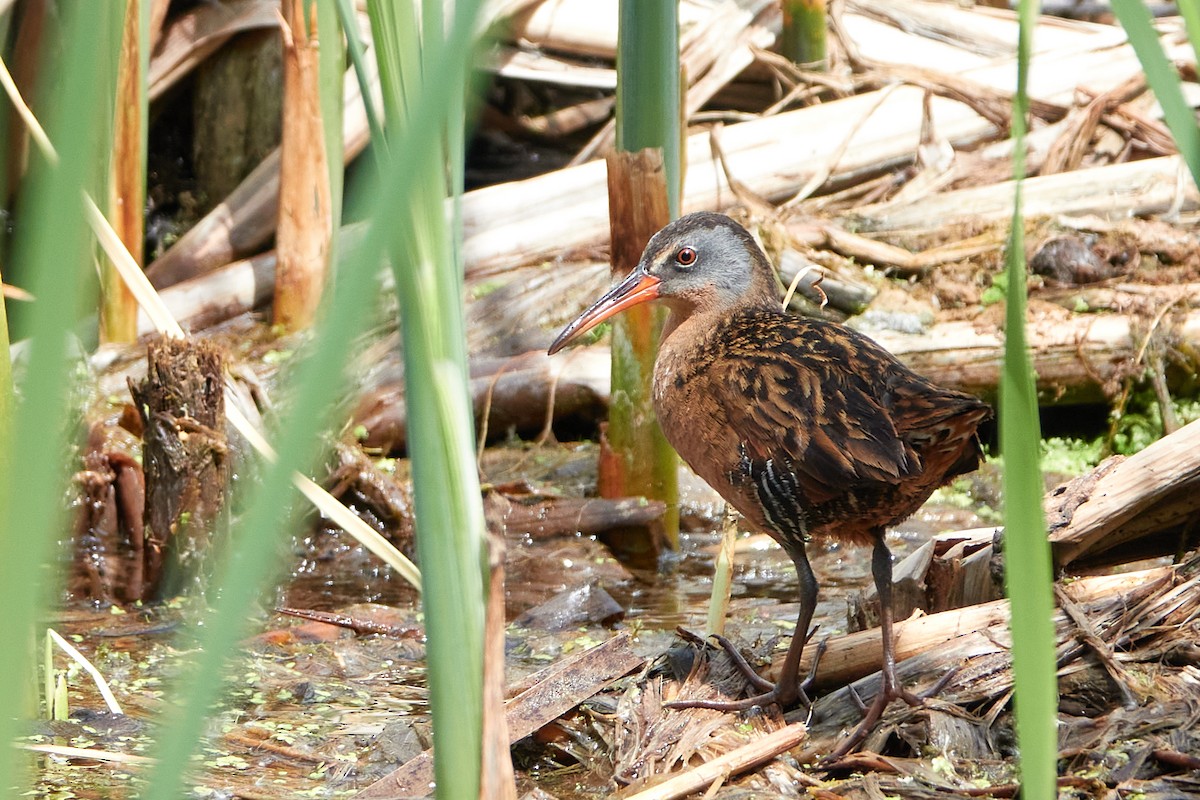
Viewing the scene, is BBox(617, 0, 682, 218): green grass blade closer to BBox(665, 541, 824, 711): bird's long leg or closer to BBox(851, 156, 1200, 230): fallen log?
BBox(665, 541, 824, 711): bird's long leg

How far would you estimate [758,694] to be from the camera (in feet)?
10.2

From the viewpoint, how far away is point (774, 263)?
219 inches

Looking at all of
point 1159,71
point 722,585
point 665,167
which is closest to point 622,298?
point 665,167

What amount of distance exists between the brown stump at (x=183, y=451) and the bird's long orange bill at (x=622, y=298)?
1334 millimetres

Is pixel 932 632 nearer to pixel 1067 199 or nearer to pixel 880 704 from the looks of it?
pixel 880 704

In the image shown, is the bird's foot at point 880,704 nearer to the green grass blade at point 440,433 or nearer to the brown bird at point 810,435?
the brown bird at point 810,435

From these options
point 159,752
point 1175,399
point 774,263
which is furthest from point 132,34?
point 159,752

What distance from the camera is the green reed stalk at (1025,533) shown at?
1140 mm

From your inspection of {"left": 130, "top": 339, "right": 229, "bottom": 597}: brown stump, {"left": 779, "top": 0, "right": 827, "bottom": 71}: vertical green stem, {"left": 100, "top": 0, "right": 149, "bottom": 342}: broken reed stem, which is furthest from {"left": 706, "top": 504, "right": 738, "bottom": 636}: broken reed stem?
{"left": 779, "top": 0, "right": 827, "bottom": 71}: vertical green stem

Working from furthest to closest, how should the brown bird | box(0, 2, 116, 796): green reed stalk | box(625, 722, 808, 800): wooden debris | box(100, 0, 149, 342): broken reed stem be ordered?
box(100, 0, 149, 342): broken reed stem, the brown bird, box(625, 722, 808, 800): wooden debris, box(0, 2, 116, 796): green reed stalk

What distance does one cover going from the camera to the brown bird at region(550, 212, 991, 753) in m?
2.84

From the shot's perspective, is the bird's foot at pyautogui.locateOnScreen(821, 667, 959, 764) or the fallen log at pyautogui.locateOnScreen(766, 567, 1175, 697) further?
the fallen log at pyautogui.locateOnScreen(766, 567, 1175, 697)

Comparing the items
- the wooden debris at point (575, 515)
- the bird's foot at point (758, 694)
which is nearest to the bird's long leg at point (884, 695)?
the bird's foot at point (758, 694)

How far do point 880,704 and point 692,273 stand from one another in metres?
1.37
